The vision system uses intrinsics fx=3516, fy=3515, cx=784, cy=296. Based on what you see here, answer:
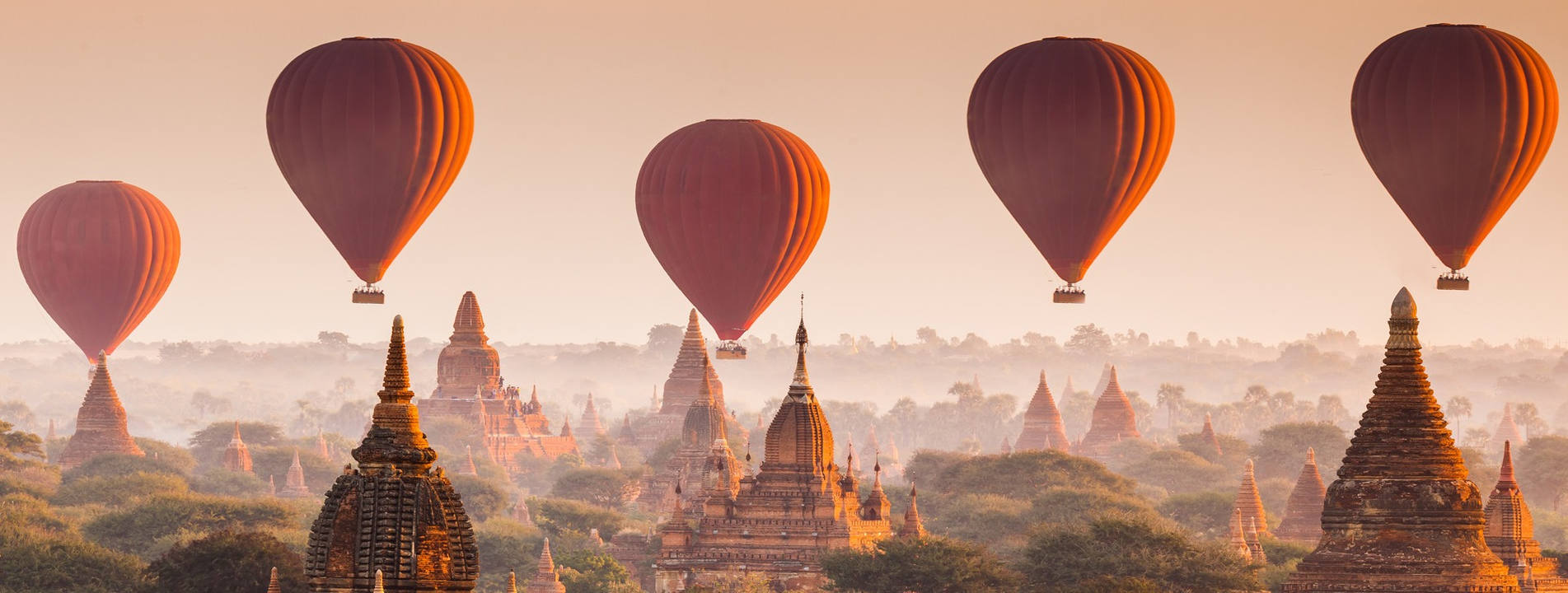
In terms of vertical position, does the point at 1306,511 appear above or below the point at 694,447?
below

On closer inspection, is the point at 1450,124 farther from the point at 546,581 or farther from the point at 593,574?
the point at 593,574

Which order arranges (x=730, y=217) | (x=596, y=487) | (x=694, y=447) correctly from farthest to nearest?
(x=596, y=487) < (x=694, y=447) < (x=730, y=217)

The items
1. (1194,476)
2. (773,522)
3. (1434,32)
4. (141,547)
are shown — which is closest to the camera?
(1434,32)

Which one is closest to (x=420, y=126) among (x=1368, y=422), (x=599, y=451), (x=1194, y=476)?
(x=1368, y=422)

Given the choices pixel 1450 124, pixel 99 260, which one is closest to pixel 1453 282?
pixel 1450 124

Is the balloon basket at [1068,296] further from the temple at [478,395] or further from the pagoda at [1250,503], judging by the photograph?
the temple at [478,395]

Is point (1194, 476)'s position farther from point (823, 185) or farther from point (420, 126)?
point (420, 126)
